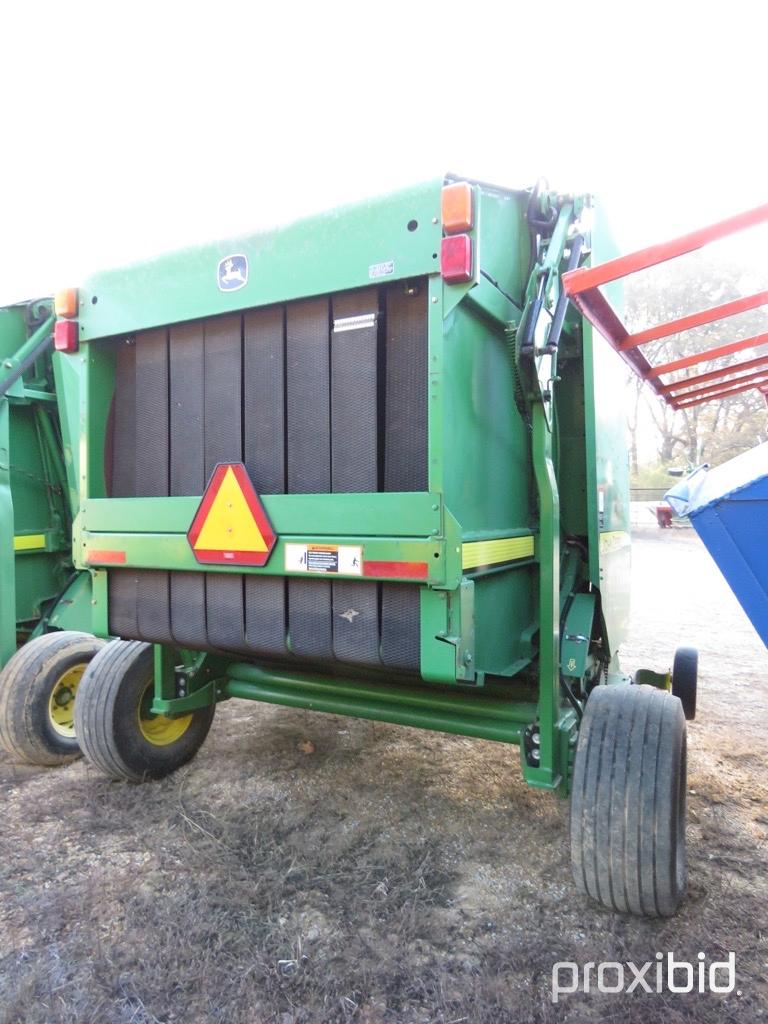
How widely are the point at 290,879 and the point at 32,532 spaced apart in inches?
134

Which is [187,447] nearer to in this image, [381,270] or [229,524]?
[229,524]

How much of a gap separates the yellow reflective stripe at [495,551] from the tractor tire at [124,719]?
1847 mm

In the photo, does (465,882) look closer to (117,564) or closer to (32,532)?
(117,564)

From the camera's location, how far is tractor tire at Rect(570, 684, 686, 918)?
2.24 m

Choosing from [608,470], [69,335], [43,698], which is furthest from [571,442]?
[43,698]

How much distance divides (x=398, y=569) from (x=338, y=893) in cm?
128

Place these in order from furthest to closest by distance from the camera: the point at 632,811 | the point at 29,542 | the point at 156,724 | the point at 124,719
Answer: the point at 29,542
the point at 156,724
the point at 124,719
the point at 632,811

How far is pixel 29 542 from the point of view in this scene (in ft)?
16.0

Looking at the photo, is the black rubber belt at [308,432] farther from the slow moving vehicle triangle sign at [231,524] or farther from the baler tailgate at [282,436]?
the slow moving vehicle triangle sign at [231,524]

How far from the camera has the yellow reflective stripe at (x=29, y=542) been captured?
4.79 metres

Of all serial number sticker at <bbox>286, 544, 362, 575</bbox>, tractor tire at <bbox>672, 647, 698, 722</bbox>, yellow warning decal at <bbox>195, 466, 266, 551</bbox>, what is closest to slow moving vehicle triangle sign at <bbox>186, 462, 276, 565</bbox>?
yellow warning decal at <bbox>195, 466, 266, 551</bbox>

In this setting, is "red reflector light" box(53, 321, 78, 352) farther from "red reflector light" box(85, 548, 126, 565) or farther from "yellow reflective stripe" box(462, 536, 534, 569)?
"yellow reflective stripe" box(462, 536, 534, 569)

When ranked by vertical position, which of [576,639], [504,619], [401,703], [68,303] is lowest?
[401,703]

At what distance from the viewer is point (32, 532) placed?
16.1 ft
